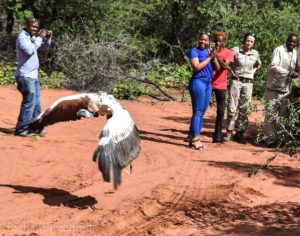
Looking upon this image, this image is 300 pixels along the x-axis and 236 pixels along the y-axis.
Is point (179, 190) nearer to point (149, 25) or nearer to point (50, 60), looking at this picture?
point (50, 60)

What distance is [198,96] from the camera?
28.3ft

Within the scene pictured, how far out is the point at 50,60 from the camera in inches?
649

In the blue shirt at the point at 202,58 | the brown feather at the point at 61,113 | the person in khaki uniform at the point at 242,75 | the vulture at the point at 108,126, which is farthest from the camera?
the person in khaki uniform at the point at 242,75

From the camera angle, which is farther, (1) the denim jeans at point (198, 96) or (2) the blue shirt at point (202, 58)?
(1) the denim jeans at point (198, 96)

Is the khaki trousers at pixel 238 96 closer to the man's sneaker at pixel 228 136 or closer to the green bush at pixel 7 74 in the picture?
the man's sneaker at pixel 228 136

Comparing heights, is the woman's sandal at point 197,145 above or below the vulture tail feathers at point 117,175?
below

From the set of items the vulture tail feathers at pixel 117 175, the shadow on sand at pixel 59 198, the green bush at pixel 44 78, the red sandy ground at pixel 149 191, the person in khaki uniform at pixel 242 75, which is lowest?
the shadow on sand at pixel 59 198

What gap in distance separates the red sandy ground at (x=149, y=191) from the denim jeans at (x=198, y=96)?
0.43 metres

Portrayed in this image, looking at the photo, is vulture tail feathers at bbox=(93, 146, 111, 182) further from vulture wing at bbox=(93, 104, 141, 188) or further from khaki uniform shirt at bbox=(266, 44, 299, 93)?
khaki uniform shirt at bbox=(266, 44, 299, 93)

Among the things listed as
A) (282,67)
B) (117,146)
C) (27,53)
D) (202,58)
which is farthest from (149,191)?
(282,67)

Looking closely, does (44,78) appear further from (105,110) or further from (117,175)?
(117,175)

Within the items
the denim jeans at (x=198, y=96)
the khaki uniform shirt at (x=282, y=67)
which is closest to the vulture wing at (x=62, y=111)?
the denim jeans at (x=198, y=96)

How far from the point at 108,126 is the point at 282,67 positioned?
178 inches

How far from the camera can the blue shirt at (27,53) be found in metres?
8.59
